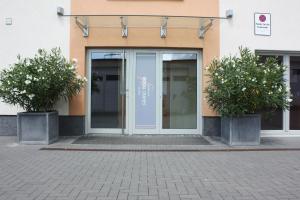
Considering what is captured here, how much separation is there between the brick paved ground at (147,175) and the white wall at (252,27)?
3788mm

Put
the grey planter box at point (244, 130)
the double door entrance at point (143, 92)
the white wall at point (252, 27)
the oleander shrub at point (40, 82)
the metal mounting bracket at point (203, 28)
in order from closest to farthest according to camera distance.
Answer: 1. the oleander shrub at point (40, 82)
2. the grey planter box at point (244, 130)
3. the metal mounting bracket at point (203, 28)
4. the white wall at point (252, 27)
5. the double door entrance at point (143, 92)

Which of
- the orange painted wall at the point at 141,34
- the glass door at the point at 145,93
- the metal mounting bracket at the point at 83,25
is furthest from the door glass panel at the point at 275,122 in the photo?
the metal mounting bracket at the point at 83,25

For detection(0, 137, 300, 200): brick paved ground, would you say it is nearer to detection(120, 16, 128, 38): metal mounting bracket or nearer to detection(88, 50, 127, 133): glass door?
detection(88, 50, 127, 133): glass door

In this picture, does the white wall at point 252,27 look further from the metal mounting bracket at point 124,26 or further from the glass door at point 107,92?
the glass door at point 107,92

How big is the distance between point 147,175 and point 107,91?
558 cm

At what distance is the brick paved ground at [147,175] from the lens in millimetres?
6023

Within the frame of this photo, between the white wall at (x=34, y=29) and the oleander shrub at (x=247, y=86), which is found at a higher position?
the white wall at (x=34, y=29)

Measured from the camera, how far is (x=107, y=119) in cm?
1246

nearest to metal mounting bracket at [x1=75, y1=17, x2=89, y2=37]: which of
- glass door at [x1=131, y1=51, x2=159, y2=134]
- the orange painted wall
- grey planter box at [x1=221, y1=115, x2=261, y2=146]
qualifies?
the orange painted wall

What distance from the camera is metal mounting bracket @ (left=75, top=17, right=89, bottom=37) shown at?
39.3 feet

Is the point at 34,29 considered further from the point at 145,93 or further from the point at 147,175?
the point at 147,175

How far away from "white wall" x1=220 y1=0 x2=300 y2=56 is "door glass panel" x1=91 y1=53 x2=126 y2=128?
10.3 ft

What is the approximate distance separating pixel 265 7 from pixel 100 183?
8126mm

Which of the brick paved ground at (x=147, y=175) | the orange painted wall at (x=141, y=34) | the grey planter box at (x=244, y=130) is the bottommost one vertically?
the brick paved ground at (x=147, y=175)
